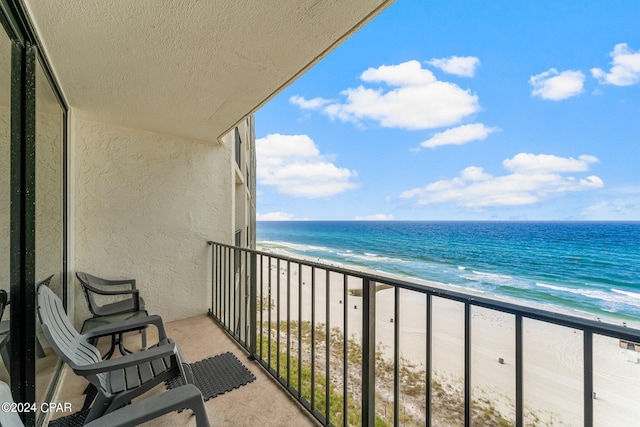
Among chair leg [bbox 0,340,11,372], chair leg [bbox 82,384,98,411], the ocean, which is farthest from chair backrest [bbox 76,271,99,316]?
the ocean

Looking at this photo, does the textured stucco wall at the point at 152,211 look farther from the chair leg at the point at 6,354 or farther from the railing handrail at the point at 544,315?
the railing handrail at the point at 544,315

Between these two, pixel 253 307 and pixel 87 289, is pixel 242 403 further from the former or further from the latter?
pixel 87 289

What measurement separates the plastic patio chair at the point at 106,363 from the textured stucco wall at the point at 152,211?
1372 mm

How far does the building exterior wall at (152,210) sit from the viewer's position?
293cm

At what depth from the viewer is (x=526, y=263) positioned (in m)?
21.7

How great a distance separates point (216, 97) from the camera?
2.29m

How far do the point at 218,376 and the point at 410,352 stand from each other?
7.64 m

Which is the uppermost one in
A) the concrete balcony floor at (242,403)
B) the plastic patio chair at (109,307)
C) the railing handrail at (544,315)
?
the railing handrail at (544,315)

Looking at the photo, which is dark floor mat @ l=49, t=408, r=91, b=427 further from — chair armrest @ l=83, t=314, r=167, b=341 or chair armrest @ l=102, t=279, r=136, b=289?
chair armrest @ l=102, t=279, r=136, b=289

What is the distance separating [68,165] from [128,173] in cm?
53

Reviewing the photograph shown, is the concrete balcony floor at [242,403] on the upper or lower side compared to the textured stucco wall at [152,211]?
lower

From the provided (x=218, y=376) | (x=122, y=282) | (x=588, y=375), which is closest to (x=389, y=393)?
(x=218, y=376)

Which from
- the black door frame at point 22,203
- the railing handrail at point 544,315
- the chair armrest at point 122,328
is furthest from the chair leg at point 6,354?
the railing handrail at point 544,315

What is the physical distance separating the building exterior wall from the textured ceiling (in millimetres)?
677
